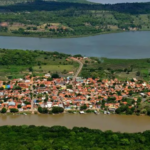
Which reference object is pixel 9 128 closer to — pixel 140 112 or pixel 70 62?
pixel 140 112

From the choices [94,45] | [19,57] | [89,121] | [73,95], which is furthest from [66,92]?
[94,45]

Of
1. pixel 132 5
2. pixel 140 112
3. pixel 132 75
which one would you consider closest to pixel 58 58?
pixel 132 75

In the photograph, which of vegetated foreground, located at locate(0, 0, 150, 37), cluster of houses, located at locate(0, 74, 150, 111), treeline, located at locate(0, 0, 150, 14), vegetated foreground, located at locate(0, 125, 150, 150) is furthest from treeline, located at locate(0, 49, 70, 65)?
treeline, located at locate(0, 0, 150, 14)

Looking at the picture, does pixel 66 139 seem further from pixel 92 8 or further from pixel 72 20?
pixel 92 8

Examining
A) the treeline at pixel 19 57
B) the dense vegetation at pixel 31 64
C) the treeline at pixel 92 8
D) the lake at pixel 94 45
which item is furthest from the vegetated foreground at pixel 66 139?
the treeline at pixel 92 8

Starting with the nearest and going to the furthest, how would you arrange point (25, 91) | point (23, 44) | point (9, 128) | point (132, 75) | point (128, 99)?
point (9, 128)
point (128, 99)
point (25, 91)
point (132, 75)
point (23, 44)
